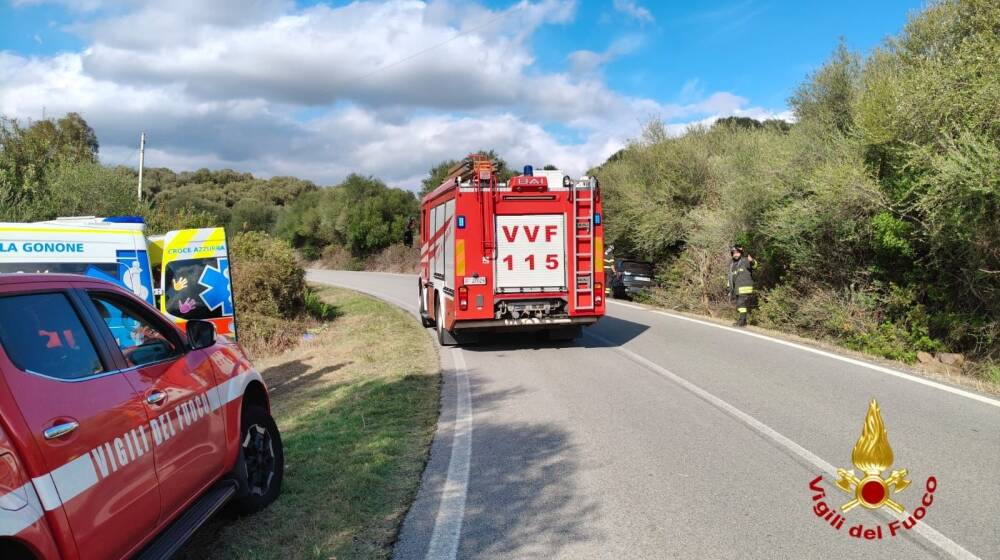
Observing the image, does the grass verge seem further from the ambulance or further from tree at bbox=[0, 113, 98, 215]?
tree at bbox=[0, 113, 98, 215]

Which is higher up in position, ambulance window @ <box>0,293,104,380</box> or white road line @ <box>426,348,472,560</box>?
ambulance window @ <box>0,293,104,380</box>

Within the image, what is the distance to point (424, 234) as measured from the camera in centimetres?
1571

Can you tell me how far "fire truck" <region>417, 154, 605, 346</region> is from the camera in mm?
11430

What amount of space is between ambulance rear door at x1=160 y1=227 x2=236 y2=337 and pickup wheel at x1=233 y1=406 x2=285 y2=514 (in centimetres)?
490

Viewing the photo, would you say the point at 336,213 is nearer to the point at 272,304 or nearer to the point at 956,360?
the point at 272,304

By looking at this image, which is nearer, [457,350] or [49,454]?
[49,454]

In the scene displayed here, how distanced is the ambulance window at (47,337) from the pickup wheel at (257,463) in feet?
5.04

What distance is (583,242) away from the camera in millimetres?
11867

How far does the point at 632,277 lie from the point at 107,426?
2057cm

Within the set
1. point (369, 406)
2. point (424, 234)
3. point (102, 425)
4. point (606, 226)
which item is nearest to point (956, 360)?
point (369, 406)

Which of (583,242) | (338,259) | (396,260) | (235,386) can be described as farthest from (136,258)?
(338,259)

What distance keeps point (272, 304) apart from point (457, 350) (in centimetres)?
605

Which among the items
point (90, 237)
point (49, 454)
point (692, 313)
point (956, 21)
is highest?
point (956, 21)

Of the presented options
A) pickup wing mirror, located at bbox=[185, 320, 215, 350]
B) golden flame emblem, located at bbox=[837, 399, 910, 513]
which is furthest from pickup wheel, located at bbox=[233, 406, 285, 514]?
golden flame emblem, located at bbox=[837, 399, 910, 513]
